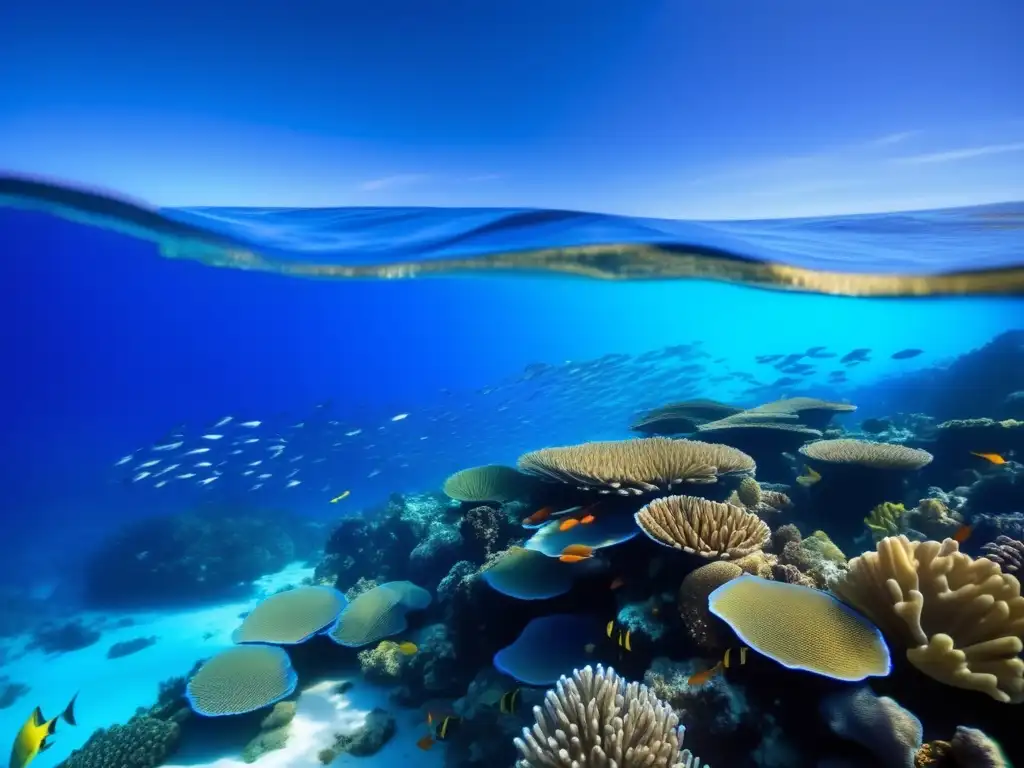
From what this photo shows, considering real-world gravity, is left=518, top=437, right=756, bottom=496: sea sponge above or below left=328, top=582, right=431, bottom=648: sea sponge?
above

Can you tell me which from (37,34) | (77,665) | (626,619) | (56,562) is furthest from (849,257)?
(56,562)

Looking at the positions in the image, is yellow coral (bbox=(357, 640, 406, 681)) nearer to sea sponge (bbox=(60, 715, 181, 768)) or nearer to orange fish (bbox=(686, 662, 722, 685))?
sea sponge (bbox=(60, 715, 181, 768))

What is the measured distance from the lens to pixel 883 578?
3221 mm

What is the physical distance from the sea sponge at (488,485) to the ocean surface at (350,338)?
297 cm

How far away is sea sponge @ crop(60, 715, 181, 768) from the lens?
19.9 ft

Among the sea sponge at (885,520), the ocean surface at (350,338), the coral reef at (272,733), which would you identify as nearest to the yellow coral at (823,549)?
the sea sponge at (885,520)

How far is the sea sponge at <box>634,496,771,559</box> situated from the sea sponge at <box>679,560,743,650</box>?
17 centimetres

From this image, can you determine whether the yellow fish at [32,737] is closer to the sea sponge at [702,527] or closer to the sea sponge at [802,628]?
the sea sponge at [702,527]

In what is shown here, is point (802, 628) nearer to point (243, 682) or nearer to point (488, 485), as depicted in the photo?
point (488, 485)

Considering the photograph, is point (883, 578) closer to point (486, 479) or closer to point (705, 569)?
point (705, 569)

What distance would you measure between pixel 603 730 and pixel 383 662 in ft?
15.6

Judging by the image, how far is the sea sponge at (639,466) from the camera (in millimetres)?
4777

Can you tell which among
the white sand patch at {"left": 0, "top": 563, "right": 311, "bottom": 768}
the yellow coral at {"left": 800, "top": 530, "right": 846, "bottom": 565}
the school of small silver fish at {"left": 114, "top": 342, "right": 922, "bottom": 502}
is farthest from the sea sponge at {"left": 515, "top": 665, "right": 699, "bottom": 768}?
the school of small silver fish at {"left": 114, "top": 342, "right": 922, "bottom": 502}

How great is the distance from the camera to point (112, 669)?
39.3ft
